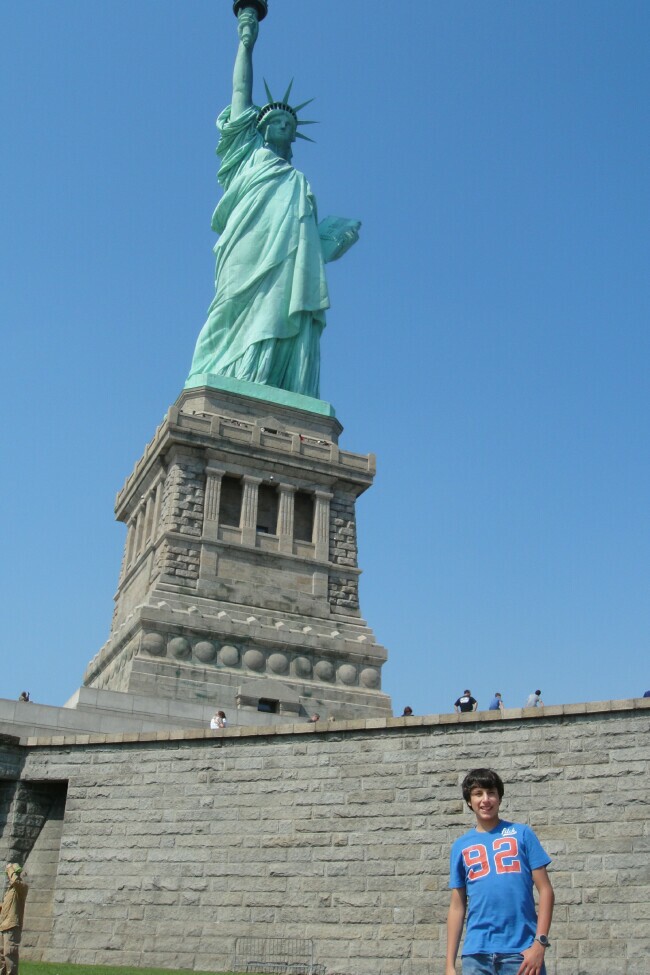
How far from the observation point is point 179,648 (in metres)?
28.2

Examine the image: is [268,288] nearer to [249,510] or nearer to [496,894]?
[249,510]

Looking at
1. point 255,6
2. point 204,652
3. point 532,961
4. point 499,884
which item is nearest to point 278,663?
point 204,652

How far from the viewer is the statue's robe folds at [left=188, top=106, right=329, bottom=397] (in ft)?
118

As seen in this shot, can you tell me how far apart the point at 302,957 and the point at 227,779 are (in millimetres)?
2922

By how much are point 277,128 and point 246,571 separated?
1841 cm

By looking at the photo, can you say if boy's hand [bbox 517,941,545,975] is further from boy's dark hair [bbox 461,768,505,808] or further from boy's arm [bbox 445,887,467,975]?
boy's dark hair [bbox 461,768,505,808]

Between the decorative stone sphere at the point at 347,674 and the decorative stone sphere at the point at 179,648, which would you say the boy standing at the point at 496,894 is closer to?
the decorative stone sphere at the point at 179,648

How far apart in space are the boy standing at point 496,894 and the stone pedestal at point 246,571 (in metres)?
21.6

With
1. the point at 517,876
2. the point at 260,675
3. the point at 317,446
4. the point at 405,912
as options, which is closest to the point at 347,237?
the point at 317,446

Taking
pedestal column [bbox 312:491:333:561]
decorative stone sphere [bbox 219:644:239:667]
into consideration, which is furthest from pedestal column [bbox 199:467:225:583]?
pedestal column [bbox 312:491:333:561]

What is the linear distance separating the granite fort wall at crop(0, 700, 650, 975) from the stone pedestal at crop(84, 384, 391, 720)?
10.3 m

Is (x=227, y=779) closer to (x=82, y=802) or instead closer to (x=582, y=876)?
(x=82, y=802)

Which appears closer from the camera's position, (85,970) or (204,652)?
(85,970)

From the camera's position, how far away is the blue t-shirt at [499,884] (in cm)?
588
